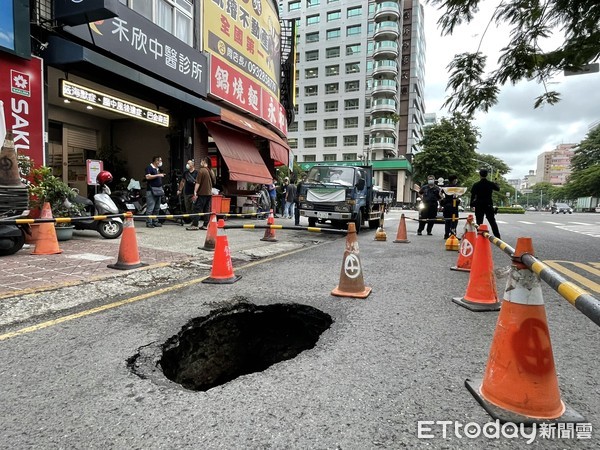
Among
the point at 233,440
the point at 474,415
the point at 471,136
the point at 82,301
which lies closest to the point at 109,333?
the point at 82,301

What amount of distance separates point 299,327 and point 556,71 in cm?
701

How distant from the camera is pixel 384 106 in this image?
164 feet

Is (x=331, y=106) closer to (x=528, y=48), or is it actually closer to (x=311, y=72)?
(x=311, y=72)

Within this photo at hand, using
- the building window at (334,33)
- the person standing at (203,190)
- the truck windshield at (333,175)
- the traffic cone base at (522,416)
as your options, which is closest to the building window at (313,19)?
the building window at (334,33)

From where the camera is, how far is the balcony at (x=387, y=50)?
5022cm

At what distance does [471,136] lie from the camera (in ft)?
149

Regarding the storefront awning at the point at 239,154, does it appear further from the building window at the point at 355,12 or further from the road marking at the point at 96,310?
the building window at the point at 355,12

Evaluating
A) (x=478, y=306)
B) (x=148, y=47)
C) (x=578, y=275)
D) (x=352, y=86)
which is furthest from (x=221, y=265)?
(x=352, y=86)

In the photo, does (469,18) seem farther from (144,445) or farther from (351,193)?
(144,445)

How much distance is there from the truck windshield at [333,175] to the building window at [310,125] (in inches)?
1817

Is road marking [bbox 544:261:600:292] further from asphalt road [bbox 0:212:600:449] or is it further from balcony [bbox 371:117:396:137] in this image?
balcony [bbox 371:117:396:137]

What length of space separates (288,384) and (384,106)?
51.9 metres
